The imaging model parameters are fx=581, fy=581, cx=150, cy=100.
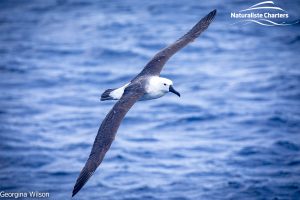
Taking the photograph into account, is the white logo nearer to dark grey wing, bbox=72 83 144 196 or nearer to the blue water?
the blue water

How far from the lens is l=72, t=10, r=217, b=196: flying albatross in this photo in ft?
30.3

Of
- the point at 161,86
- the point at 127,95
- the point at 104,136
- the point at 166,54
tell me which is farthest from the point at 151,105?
the point at 104,136

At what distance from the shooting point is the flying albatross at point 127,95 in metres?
9.23

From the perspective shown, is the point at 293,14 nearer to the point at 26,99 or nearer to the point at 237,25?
the point at 237,25

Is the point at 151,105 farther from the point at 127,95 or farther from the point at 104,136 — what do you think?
the point at 104,136

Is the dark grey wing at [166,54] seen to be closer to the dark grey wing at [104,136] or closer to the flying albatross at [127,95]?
the flying albatross at [127,95]

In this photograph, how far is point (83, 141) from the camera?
655 inches

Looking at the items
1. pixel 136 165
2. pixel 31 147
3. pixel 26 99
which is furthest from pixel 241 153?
pixel 26 99

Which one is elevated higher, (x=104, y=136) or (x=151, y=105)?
(x=104, y=136)

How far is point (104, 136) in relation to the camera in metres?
9.52

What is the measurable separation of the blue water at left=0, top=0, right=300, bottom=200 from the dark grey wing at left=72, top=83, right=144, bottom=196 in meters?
4.68

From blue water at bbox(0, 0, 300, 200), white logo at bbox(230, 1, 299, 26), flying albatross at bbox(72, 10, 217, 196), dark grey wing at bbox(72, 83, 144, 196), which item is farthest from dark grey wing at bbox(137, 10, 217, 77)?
white logo at bbox(230, 1, 299, 26)

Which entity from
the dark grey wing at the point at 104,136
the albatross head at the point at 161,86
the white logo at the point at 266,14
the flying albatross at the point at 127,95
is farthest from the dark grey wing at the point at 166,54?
the white logo at the point at 266,14

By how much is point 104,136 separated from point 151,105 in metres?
8.59
